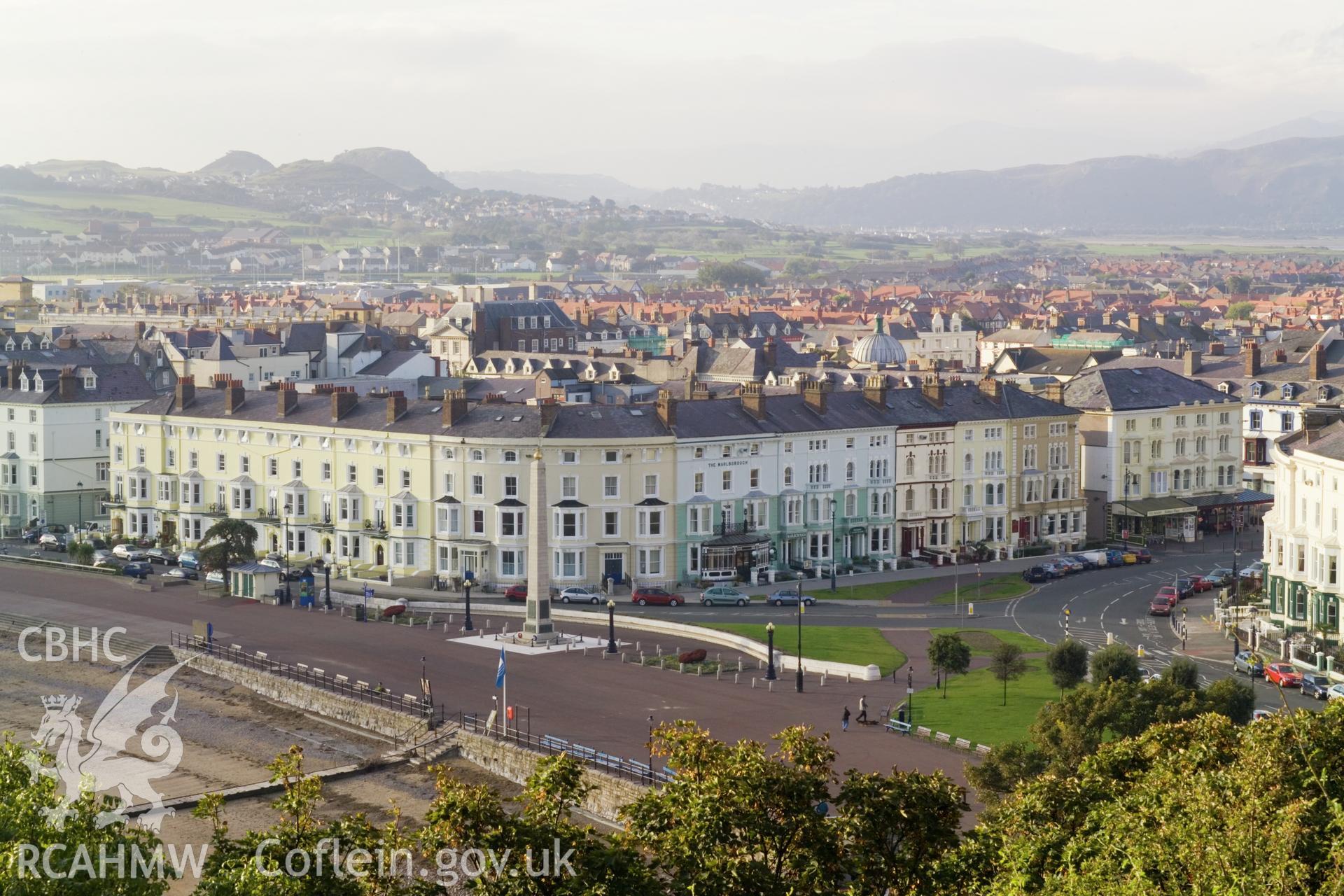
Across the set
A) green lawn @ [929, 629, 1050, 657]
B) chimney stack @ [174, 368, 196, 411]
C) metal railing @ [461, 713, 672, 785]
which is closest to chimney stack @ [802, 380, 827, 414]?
green lawn @ [929, 629, 1050, 657]

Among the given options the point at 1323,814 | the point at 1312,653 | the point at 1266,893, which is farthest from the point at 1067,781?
the point at 1312,653

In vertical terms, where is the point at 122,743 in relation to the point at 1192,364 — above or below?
below

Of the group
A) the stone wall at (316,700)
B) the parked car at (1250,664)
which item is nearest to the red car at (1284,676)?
the parked car at (1250,664)

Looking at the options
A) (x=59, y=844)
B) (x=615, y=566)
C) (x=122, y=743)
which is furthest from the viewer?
(x=615, y=566)

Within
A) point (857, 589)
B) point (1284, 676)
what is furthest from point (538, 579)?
point (1284, 676)

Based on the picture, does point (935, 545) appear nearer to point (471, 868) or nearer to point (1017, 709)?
point (1017, 709)

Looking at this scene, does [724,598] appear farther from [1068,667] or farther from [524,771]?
[524,771]
